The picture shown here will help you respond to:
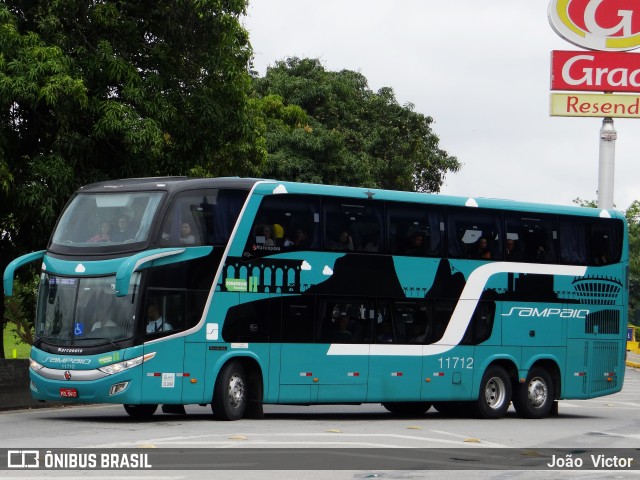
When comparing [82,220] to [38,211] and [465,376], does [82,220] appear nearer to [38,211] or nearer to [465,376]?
[38,211]

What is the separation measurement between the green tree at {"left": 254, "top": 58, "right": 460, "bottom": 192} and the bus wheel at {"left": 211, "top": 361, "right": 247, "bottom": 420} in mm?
24934

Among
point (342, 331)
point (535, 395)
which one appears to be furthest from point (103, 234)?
point (535, 395)

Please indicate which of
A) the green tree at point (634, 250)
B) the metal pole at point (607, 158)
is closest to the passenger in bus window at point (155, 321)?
the metal pole at point (607, 158)

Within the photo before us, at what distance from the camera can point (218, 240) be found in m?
20.8

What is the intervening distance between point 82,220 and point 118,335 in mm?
2040

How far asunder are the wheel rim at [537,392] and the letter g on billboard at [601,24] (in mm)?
20399

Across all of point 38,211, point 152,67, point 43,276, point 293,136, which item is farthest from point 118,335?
point 293,136

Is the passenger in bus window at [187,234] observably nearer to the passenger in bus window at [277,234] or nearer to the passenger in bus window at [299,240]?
the passenger in bus window at [277,234]

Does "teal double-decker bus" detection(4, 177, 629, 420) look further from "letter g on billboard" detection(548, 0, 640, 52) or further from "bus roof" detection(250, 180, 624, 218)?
"letter g on billboard" detection(548, 0, 640, 52)

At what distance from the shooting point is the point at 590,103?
44.7m

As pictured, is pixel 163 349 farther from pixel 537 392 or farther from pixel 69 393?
pixel 537 392

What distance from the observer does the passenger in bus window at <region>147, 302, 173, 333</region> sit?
797 inches

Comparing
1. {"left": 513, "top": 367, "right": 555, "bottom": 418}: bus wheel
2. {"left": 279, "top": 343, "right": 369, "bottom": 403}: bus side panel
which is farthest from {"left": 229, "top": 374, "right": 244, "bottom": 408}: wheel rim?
{"left": 513, "top": 367, "right": 555, "bottom": 418}: bus wheel

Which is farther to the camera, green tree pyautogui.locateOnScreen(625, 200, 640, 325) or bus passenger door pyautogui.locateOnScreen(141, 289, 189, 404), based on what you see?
green tree pyautogui.locateOnScreen(625, 200, 640, 325)
